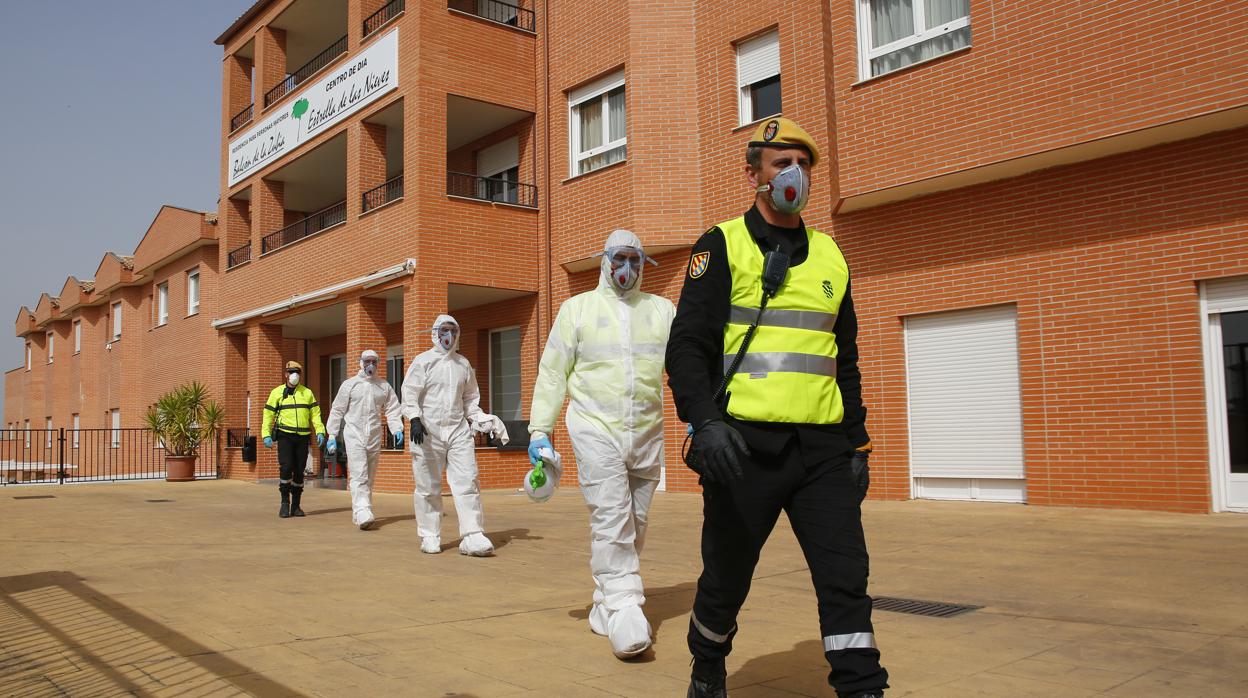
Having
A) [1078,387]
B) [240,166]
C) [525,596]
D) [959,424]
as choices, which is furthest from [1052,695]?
[240,166]

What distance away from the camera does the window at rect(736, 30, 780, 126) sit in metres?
14.2

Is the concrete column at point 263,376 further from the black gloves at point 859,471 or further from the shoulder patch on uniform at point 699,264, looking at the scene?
the black gloves at point 859,471

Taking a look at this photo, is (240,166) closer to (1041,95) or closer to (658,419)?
(1041,95)

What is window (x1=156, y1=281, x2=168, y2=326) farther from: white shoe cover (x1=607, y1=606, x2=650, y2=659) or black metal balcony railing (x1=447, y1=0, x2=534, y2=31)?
white shoe cover (x1=607, y1=606, x2=650, y2=659)

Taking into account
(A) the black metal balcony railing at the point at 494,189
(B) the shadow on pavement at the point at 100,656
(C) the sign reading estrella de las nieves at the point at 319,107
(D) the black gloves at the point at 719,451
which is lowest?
→ (B) the shadow on pavement at the point at 100,656

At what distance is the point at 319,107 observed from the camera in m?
20.5

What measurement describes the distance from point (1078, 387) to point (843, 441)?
8474 mm

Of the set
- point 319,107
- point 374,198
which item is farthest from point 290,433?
point 319,107

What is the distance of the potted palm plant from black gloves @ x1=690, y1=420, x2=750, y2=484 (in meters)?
23.1

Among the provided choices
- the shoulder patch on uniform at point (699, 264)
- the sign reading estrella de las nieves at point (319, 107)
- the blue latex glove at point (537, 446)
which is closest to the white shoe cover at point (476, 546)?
the blue latex glove at point (537, 446)

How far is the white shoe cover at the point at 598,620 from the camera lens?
196 inches

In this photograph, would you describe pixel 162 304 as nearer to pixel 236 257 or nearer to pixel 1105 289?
pixel 236 257

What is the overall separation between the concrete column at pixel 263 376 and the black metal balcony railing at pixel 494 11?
903 centimetres

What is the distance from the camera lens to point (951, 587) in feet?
20.4
